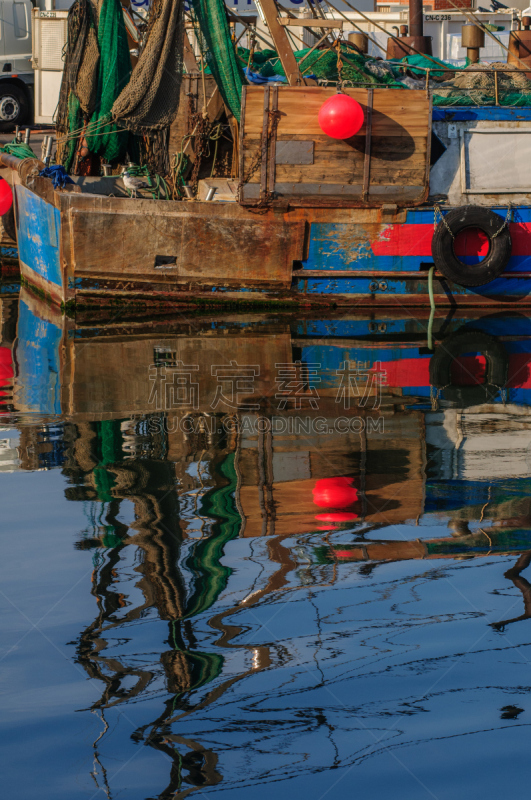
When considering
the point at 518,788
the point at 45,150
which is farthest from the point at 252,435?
the point at 45,150

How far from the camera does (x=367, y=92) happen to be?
1074cm

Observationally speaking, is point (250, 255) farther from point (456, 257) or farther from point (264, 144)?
point (456, 257)

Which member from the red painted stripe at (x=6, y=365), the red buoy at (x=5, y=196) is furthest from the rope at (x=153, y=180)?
the red painted stripe at (x=6, y=365)

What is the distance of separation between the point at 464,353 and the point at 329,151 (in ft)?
10.2

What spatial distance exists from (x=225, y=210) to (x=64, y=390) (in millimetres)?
4066

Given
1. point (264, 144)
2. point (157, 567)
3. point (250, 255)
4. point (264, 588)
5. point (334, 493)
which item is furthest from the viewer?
point (250, 255)

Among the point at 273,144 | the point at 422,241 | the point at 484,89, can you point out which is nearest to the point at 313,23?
the point at 273,144

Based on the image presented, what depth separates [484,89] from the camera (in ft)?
38.7

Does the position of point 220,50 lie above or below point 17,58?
below

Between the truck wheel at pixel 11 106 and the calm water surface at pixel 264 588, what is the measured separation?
1565 centimetres

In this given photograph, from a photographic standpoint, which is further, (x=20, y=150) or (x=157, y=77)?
(x=20, y=150)

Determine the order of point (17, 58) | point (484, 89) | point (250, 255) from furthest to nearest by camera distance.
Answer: point (17, 58) → point (484, 89) → point (250, 255)

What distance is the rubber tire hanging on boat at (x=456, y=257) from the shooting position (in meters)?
11.2

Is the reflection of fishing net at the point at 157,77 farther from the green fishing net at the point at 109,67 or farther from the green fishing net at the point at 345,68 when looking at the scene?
the green fishing net at the point at 345,68
